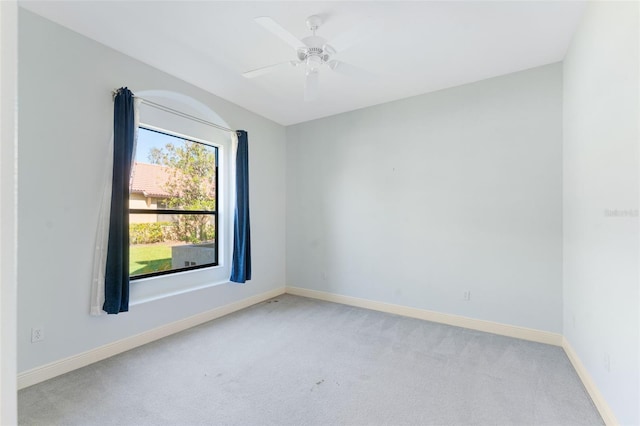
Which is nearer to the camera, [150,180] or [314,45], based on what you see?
[314,45]

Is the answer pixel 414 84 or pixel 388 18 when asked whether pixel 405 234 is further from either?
pixel 388 18

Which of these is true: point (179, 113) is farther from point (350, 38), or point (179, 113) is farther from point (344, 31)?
point (350, 38)

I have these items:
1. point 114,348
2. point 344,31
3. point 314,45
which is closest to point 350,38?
point 314,45

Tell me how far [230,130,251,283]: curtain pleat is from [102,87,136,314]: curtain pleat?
4.53 feet

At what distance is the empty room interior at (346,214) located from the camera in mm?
2027

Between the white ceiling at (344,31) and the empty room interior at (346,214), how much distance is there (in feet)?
0.07

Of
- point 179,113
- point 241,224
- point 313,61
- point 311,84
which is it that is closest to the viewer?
point 313,61

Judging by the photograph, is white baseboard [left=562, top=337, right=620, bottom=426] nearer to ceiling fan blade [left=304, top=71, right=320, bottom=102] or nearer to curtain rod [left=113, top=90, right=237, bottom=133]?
ceiling fan blade [left=304, top=71, right=320, bottom=102]

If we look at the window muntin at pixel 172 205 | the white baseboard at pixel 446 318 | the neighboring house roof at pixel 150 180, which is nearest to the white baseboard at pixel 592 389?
the white baseboard at pixel 446 318

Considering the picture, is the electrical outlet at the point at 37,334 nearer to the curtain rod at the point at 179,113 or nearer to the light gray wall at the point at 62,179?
the light gray wall at the point at 62,179

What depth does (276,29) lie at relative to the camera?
Answer: 6.54 ft

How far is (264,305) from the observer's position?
4.30 metres

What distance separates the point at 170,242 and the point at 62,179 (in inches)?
51.4

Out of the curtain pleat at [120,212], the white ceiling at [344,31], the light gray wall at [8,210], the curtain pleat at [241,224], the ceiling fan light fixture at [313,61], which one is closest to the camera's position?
the light gray wall at [8,210]
